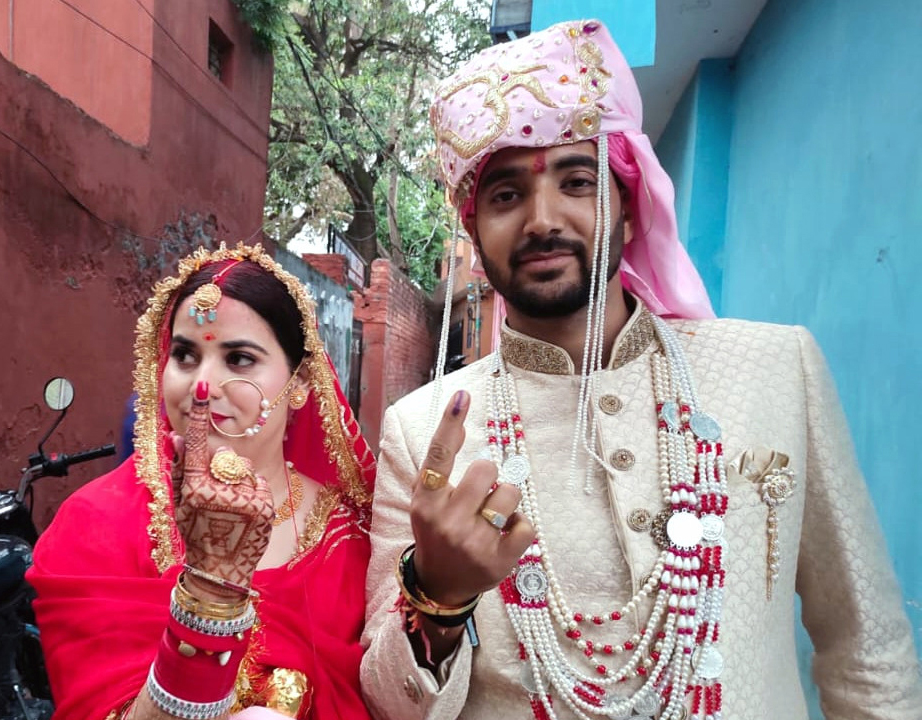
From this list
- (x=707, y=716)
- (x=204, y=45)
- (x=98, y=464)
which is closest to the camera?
(x=707, y=716)

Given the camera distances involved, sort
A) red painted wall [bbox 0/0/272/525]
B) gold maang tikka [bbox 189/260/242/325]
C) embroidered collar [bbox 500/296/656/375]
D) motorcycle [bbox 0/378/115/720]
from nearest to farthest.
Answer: embroidered collar [bbox 500/296/656/375], gold maang tikka [bbox 189/260/242/325], motorcycle [bbox 0/378/115/720], red painted wall [bbox 0/0/272/525]

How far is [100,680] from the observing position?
1.47 m

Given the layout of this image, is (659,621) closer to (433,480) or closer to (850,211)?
(433,480)

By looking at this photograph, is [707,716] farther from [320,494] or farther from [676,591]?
[320,494]

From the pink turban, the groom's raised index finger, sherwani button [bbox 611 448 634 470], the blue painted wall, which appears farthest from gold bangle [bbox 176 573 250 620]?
the blue painted wall

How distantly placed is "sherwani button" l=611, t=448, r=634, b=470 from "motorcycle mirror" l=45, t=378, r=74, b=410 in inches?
82.1

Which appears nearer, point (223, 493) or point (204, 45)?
point (223, 493)

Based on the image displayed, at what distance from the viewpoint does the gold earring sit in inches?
76.5

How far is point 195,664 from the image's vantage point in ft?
3.82

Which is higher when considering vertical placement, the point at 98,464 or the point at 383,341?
the point at 383,341

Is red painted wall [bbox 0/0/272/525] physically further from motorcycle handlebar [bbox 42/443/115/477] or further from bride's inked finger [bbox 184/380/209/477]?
bride's inked finger [bbox 184/380/209/477]

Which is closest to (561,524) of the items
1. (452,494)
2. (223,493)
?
(452,494)

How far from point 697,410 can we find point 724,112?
9.02 feet

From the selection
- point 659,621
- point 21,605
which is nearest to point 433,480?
point 659,621
